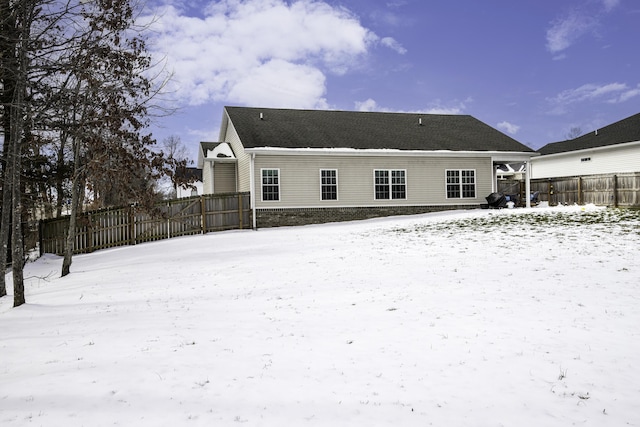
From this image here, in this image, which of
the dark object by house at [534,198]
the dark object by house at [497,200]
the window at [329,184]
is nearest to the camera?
the window at [329,184]

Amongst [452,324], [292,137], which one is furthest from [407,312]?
[292,137]

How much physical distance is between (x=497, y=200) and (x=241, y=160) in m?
13.5

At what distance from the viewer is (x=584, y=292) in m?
6.73

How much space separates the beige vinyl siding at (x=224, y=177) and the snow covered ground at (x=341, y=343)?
12.7 metres

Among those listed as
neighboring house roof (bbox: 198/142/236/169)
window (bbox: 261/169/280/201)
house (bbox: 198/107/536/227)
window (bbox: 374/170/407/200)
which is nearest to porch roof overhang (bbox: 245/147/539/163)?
house (bbox: 198/107/536/227)

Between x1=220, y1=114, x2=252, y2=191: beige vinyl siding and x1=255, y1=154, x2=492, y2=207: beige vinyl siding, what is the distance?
642mm

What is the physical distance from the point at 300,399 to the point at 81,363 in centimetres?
264

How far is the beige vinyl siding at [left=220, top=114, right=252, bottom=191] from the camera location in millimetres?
20138

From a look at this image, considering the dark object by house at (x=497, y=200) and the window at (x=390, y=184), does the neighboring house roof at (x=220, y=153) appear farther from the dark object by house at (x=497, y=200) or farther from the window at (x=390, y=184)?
the dark object by house at (x=497, y=200)

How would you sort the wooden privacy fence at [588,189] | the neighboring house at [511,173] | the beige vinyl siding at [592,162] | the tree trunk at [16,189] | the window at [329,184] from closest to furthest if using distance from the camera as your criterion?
1. the tree trunk at [16,189]
2. the window at [329,184]
3. the wooden privacy fence at [588,189]
4. the beige vinyl siding at [592,162]
5. the neighboring house at [511,173]

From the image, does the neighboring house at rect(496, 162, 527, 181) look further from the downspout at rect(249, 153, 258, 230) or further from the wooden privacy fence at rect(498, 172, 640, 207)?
the downspout at rect(249, 153, 258, 230)

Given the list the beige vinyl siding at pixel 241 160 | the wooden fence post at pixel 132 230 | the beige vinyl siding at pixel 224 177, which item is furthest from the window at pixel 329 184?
the wooden fence post at pixel 132 230

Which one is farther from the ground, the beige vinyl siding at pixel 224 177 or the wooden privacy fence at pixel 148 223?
the beige vinyl siding at pixel 224 177

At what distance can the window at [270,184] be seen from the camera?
19938mm
